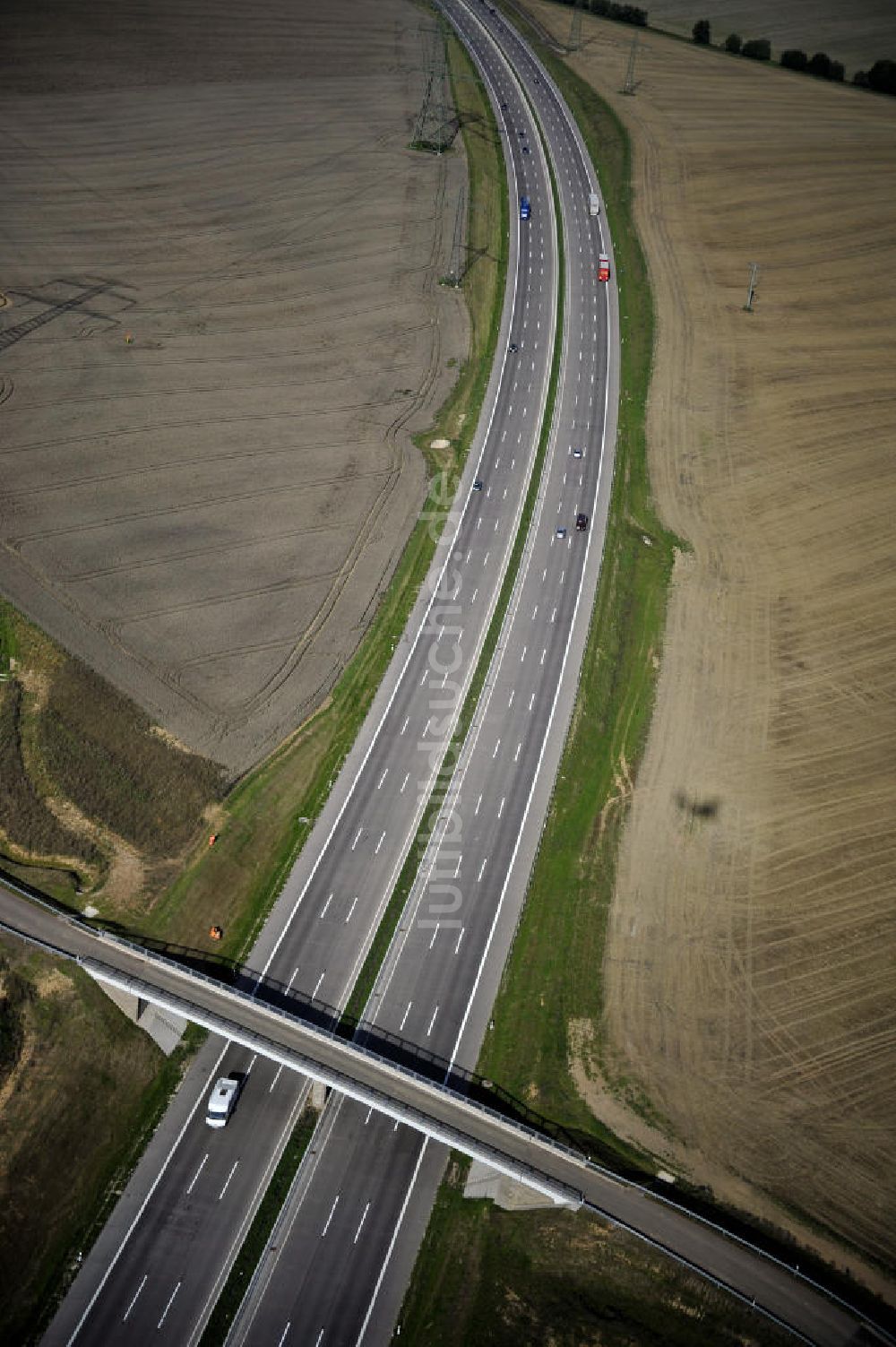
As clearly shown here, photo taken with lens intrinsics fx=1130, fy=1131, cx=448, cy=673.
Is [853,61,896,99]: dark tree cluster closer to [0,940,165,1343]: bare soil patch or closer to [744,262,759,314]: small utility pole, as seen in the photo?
[744,262,759,314]: small utility pole

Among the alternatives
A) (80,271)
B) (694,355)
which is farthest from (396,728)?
(80,271)

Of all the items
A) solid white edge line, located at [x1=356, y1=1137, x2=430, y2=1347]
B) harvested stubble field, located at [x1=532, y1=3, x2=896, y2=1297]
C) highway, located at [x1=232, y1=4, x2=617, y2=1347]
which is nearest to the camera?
solid white edge line, located at [x1=356, y1=1137, x2=430, y2=1347]

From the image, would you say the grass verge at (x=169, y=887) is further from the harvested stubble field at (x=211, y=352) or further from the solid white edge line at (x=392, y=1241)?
the solid white edge line at (x=392, y=1241)

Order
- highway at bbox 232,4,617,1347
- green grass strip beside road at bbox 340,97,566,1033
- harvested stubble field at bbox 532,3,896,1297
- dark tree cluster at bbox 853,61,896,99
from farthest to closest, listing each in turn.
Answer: dark tree cluster at bbox 853,61,896,99, green grass strip beside road at bbox 340,97,566,1033, harvested stubble field at bbox 532,3,896,1297, highway at bbox 232,4,617,1347

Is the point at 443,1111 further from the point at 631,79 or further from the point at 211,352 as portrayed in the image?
the point at 631,79

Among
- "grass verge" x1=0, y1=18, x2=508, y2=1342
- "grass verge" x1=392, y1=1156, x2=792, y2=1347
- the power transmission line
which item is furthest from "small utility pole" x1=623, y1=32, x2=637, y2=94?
"grass verge" x1=392, y1=1156, x2=792, y2=1347
